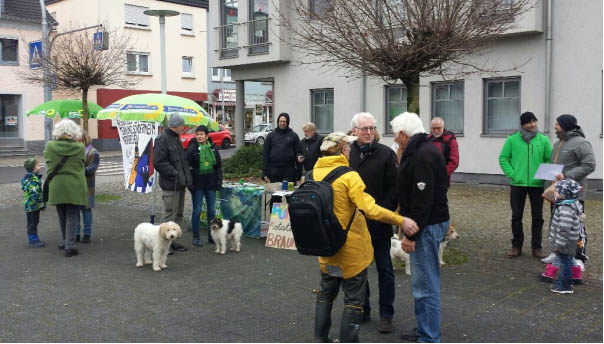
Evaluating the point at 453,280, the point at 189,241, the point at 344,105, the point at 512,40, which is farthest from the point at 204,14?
the point at 453,280

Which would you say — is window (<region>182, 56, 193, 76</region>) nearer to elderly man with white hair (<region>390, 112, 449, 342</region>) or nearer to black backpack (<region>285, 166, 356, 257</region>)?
elderly man with white hair (<region>390, 112, 449, 342</region>)

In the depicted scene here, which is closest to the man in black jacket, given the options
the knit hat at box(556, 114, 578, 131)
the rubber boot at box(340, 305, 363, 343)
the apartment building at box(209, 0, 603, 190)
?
the rubber boot at box(340, 305, 363, 343)

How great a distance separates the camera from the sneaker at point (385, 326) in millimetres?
5203

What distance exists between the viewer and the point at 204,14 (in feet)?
138

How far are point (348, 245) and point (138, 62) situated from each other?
3593 centimetres

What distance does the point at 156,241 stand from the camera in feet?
25.0

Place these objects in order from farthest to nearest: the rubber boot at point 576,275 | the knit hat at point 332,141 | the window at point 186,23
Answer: the window at point 186,23, the rubber boot at point 576,275, the knit hat at point 332,141

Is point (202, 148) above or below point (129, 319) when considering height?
above

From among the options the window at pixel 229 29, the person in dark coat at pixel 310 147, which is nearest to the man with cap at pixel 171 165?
the person in dark coat at pixel 310 147

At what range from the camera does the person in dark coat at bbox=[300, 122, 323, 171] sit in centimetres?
959

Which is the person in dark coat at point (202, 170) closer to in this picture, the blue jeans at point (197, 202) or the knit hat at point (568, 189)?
the blue jeans at point (197, 202)

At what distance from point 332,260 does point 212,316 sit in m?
1.66

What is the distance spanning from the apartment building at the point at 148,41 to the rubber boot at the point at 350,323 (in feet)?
109

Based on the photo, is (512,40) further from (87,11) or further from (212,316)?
(87,11)
